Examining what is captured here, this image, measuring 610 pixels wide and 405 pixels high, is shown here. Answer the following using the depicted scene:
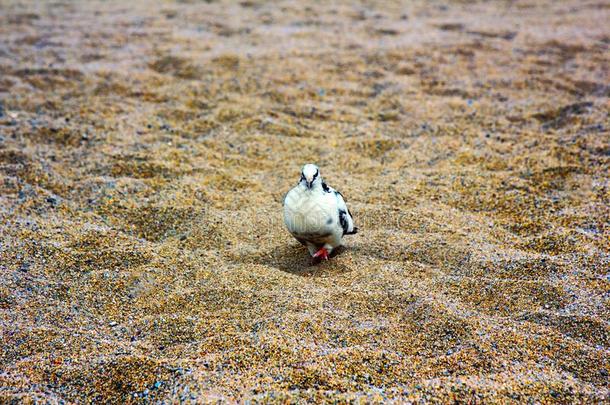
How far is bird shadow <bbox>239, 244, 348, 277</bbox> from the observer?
271 cm

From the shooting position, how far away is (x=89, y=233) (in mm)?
2861

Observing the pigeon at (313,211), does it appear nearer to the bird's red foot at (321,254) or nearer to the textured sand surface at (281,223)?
the bird's red foot at (321,254)

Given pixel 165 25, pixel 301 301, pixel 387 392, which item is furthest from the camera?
pixel 165 25

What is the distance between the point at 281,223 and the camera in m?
3.12

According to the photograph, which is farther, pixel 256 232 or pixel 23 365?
pixel 256 232

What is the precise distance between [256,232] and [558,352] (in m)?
1.62

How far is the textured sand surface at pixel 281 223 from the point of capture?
80.7 inches

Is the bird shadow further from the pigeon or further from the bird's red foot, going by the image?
the pigeon

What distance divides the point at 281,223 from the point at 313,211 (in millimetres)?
605

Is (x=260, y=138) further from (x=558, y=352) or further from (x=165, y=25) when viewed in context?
(x=165, y=25)

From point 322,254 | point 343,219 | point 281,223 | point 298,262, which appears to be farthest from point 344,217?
point 281,223

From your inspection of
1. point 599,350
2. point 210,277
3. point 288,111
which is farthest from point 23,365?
point 288,111

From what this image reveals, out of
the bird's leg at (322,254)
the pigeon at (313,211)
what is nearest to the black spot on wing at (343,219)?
the pigeon at (313,211)

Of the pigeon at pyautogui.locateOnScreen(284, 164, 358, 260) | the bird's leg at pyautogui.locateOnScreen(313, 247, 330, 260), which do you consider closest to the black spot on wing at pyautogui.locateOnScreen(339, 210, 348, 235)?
the pigeon at pyautogui.locateOnScreen(284, 164, 358, 260)
